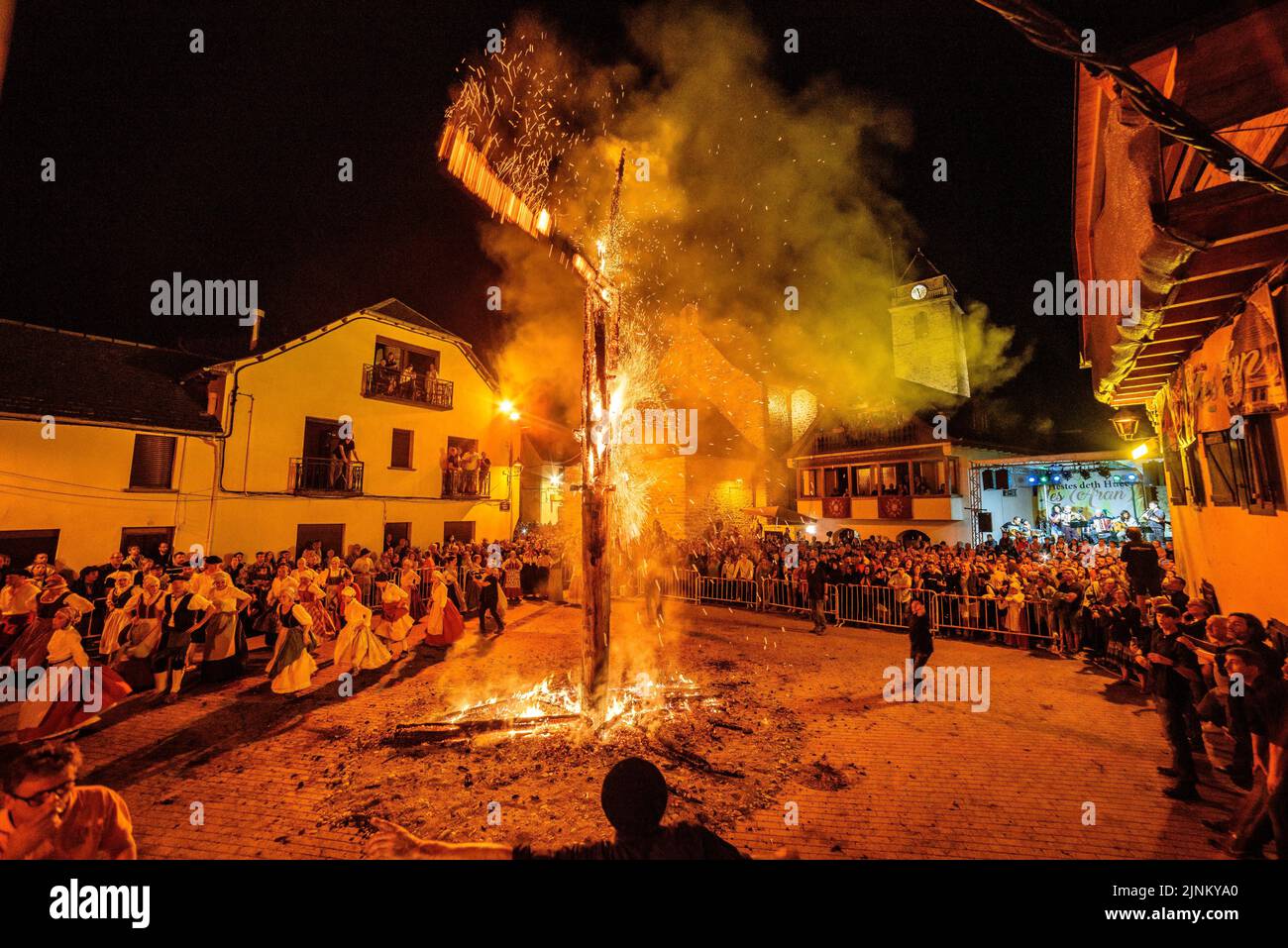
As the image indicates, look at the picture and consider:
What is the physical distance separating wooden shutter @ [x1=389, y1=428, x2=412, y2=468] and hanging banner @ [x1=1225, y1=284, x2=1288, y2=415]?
71.2ft

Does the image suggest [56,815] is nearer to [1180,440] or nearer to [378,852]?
[378,852]

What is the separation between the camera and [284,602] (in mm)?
8305

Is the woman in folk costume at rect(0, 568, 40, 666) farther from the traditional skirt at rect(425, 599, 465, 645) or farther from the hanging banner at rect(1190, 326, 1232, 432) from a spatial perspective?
the hanging banner at rect(1190, 326, 1232, 432)

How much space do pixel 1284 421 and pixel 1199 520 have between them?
5.08 metres

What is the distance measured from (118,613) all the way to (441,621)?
5059mm

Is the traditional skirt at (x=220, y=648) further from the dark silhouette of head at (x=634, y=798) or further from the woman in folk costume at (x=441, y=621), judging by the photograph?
the dark silhouette of head at (x=634, y=798)

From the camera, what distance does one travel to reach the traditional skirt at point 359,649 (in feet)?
29.3

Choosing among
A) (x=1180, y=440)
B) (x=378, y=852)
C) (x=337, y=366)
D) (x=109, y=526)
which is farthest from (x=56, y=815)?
(x=337, y=366)

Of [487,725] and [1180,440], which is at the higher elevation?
[1180,440]

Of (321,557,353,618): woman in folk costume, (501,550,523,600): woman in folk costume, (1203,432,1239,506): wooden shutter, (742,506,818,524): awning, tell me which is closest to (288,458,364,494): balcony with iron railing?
(501,550,523,600): woman in folk costume

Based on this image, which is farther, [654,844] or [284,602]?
[284,602]

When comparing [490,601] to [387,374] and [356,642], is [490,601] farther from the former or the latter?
[387,374]

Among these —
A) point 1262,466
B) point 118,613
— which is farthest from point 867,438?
point 118,613

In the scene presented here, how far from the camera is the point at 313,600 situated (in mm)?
9086
